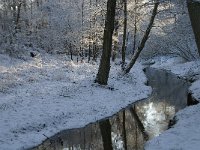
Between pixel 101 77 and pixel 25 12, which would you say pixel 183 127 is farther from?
pixel 25 12

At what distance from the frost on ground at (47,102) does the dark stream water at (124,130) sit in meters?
0.46

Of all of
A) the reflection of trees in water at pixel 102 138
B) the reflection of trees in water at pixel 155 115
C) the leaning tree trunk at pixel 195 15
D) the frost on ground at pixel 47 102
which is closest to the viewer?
the leaning tree trunk at pixel 195 15

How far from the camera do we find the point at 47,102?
18766mm

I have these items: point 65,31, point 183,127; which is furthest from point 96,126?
point 65,31

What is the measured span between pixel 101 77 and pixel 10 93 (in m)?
6.20

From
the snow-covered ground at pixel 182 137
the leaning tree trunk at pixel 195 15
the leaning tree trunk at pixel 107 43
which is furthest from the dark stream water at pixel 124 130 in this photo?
the leaning tree trunk at pixel 195 15

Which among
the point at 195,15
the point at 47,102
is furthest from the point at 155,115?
the point at 195,15

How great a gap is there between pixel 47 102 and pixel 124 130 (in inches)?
168

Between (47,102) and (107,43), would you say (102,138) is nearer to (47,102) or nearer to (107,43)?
(47,102)

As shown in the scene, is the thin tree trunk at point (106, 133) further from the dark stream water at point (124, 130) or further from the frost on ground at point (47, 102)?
the frost on ground at point (47, 102)

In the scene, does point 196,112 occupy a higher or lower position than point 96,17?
lower

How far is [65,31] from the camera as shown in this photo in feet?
193

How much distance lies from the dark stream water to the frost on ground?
1.50 ft

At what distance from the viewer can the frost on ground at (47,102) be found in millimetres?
14617
